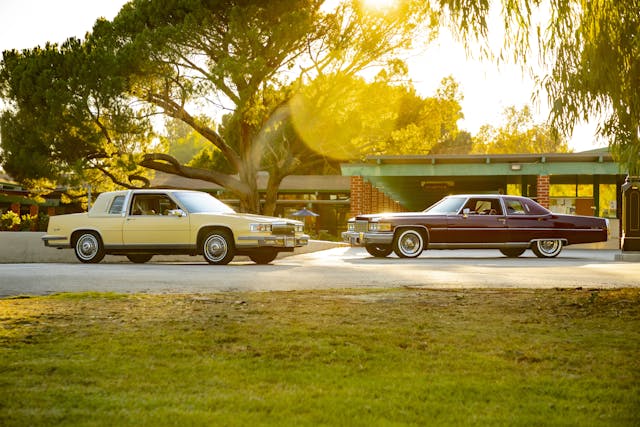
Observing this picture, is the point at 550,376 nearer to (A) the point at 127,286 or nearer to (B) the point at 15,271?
(A) the point at 127,286

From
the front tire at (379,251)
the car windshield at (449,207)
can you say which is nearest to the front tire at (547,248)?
the car windshield at (449,207)

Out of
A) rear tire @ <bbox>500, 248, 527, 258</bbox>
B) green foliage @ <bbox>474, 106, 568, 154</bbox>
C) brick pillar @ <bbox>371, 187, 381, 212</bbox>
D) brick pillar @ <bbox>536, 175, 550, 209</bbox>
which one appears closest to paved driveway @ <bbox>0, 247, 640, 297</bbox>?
rear tire @ <bbox>500, 248, 527, 258</bbox>

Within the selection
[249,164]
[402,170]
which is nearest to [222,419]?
[402,170]

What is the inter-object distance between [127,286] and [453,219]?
36.2 feet

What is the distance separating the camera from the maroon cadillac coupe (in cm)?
2061

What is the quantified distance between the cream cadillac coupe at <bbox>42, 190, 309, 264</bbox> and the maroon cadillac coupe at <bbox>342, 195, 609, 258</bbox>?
312 centimetres

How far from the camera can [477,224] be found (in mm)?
20938

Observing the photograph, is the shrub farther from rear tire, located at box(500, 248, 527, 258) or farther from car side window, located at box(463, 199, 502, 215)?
rear tire, located at box(500, 248, 527, 258)

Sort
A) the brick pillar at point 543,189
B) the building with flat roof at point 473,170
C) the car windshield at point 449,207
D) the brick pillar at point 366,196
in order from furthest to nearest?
the brick pillar at point 366,196 → the brick pillar at point 543,189 → the building with flat roof at point 473,170 → the car windshield at point 449,207

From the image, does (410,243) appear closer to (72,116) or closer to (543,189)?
(543,189)

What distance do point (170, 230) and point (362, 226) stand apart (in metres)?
5.56

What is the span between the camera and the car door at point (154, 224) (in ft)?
56.8

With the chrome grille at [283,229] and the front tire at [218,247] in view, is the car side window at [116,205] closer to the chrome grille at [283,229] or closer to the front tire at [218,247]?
the front tire at [218,247]

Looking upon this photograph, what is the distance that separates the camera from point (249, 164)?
126ft
